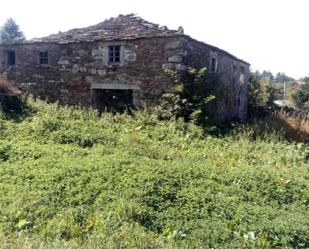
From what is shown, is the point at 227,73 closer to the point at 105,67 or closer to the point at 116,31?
the point at 116,31

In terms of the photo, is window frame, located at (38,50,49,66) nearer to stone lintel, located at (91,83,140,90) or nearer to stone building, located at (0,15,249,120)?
stone building, located at (0,15,249,120)

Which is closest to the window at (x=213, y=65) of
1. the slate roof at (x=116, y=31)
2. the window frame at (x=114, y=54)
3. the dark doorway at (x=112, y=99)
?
the slate roof at (x=116, y=31)

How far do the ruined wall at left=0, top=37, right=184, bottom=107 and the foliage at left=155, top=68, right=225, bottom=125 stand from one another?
441 mm

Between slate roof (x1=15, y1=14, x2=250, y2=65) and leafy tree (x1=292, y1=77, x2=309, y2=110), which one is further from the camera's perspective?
leafy tree (x1=292, y1=77, x2=309, y2=110)

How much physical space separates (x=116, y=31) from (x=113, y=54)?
3.40 feet

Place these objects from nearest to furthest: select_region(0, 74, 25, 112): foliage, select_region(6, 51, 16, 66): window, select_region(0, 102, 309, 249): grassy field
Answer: select_region(0, 102, 309, 249): grassy field
select_region(0, 74, 25, 112): foliage
select_region(6, 51, 16, 66): window

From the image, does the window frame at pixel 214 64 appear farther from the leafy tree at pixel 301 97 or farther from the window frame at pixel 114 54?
the leafy tree at pixel 301 97

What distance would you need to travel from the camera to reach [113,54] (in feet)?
46.7

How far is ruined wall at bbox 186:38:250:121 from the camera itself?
13.8 m

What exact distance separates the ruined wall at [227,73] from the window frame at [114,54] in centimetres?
286

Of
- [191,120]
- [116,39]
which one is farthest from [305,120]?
[116,39]

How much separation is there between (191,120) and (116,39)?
4.62m

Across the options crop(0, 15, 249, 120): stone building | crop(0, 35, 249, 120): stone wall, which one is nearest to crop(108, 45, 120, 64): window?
crop(0, 15, 249, 120): stone building

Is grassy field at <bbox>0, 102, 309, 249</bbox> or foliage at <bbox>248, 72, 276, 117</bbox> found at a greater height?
foliage at <bbox>248, 72, 276, 117</bbox>
